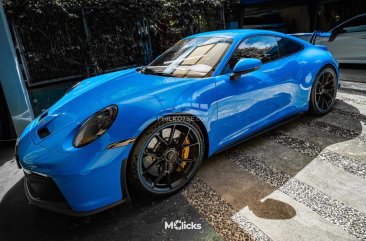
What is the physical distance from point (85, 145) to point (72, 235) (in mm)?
768

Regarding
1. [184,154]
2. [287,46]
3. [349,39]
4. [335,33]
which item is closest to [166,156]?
[184,154]

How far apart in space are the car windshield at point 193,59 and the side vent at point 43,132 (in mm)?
1254

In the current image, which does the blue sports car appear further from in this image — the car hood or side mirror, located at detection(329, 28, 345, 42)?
side mirror, located at detection(329, 28, 345, 42)

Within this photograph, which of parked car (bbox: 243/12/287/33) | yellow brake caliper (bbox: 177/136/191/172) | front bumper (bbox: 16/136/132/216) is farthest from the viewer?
parked car (bbox: 243/12/287/33)

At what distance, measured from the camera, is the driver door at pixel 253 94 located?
266cm

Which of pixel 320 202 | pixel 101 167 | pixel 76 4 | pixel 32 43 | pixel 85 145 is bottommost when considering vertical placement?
pixel 320 202

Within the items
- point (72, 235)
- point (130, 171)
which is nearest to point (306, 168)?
point (130, 171)

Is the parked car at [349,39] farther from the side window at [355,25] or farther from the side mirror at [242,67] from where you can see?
the side mirror at [242,67]

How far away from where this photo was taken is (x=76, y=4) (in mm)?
5652

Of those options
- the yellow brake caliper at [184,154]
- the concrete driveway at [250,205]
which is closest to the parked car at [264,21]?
the concrete driveway at [250,205]

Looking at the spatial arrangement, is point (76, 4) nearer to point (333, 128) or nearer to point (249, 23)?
point (333, 128)

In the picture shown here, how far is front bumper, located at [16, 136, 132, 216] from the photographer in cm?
188
